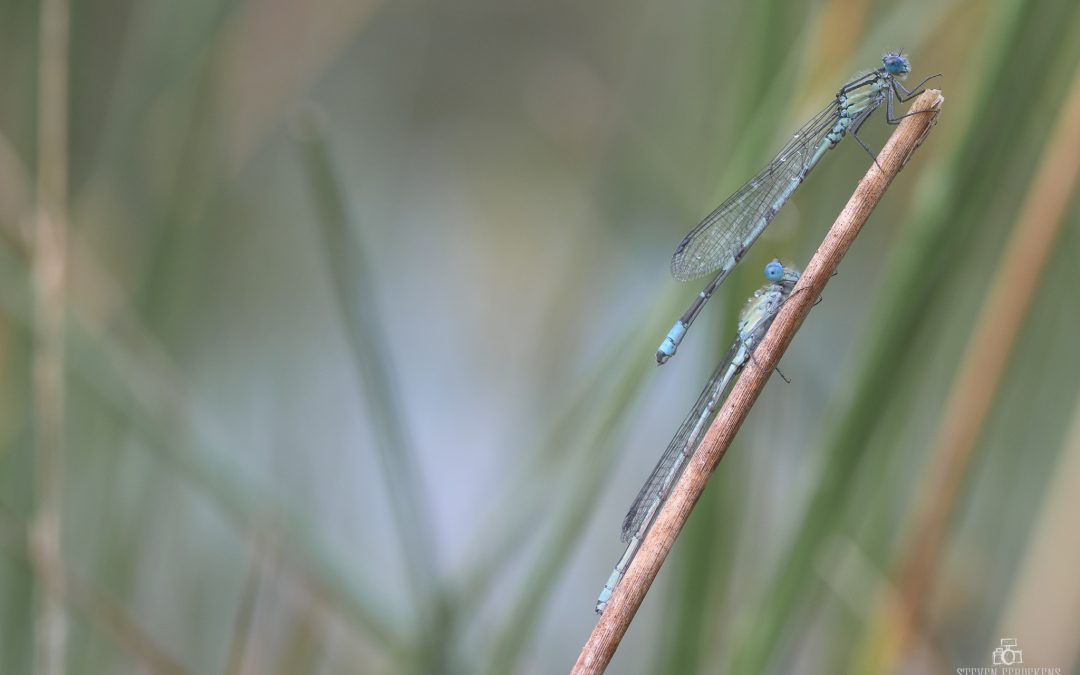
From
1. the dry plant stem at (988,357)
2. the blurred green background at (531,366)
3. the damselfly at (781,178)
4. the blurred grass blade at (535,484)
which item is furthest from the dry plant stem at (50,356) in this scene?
the dry plant stem at (988,357)

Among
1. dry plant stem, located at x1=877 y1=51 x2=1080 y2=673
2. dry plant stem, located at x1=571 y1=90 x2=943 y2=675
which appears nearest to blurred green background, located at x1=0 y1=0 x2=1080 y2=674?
dry plant stem, located at x1=877 y1=51 x2=1080 y2=673

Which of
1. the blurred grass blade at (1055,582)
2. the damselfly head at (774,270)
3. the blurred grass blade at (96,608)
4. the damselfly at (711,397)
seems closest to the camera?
the damselfly at (711,397)

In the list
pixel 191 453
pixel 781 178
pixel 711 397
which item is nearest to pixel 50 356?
pixel 191 453

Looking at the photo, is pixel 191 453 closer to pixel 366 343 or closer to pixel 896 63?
pixel 366 343

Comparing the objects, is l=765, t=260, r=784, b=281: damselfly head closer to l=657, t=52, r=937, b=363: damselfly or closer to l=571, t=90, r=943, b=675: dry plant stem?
l=657, t=52, r=937, b=363: damselfly

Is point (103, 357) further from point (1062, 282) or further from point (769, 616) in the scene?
point (1062, 282)

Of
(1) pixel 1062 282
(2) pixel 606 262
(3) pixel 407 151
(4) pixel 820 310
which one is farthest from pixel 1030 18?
(3) pixel 407 151

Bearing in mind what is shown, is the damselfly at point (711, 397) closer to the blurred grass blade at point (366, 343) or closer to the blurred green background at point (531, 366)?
the blurred green background at point (531, 366)

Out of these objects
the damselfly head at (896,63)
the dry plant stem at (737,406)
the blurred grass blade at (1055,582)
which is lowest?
the dry plant stem at (737,406)
